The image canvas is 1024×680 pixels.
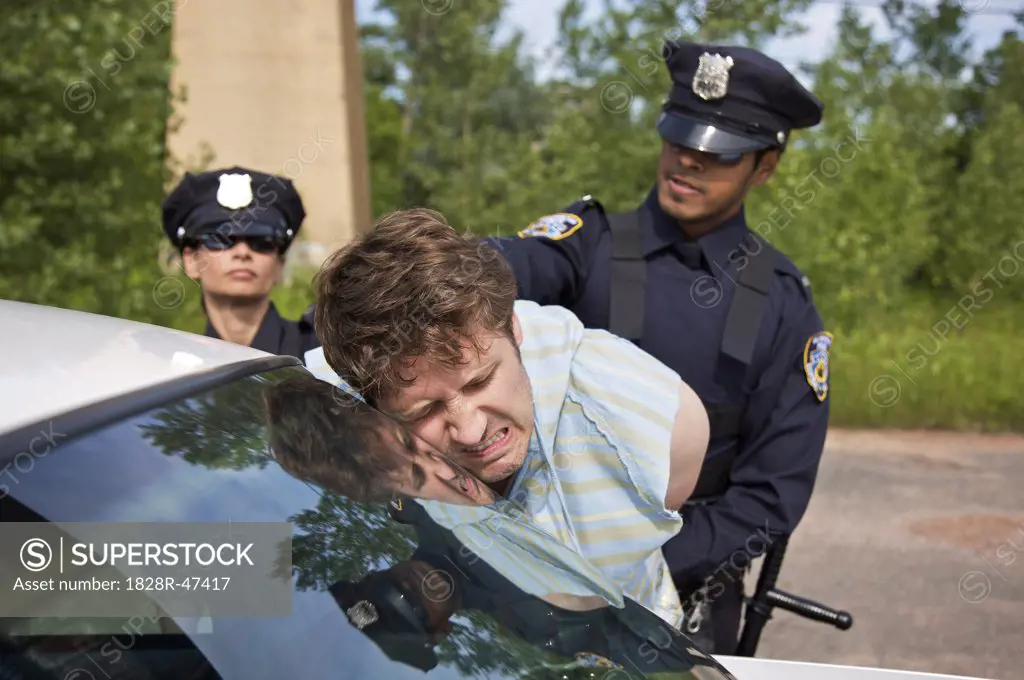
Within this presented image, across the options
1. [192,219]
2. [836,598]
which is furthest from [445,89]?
[192,219]

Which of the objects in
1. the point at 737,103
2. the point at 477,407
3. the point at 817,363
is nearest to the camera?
the point at 477,407

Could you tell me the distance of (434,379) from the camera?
1.75 meters

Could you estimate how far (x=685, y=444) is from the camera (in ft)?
6.46

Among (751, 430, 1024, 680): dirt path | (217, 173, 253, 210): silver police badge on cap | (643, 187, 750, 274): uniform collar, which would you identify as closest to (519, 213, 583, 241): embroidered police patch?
(643, 187, 750, 274): uniform collar

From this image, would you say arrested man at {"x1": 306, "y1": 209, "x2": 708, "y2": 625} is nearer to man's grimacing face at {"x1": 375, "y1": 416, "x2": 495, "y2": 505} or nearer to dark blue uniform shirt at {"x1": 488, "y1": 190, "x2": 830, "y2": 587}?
man's grimacing face at {"x1": 375, "y1": 416, "x2": 495, "y2": 505}

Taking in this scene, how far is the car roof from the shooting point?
133cm

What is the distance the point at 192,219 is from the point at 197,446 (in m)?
1.92

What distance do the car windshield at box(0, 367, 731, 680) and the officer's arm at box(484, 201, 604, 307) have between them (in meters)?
1.11

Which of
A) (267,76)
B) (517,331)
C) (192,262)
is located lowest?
(267,76)

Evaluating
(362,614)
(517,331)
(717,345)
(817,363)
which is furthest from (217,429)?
(817,363)

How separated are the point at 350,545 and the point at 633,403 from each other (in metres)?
0.59

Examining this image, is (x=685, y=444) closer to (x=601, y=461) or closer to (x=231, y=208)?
(x=601, y=461)

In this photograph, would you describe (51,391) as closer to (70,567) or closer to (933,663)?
(70,567)

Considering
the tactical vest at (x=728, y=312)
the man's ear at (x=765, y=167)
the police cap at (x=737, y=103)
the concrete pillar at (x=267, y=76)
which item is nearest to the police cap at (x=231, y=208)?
the tactical vest at (x=728, y=312)
